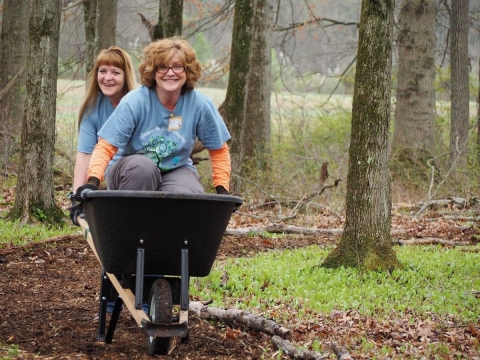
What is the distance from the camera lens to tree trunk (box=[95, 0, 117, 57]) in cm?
1190

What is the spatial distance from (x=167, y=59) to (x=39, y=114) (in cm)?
521

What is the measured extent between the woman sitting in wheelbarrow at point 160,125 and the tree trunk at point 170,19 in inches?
270

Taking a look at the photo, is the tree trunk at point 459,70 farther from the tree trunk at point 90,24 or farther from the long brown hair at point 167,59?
the long brown hair at point 167,59

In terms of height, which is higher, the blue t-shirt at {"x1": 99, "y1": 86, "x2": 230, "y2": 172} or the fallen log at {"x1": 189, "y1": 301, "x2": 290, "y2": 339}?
the blue t-shirt at {"x1": 99, "y1": 86, "x2": 230, "y2": 172}

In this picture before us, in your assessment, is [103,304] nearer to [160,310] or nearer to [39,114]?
[160,310]

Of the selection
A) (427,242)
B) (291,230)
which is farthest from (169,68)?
(291,230)

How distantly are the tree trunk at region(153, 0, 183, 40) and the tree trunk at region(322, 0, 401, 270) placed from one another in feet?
16.4

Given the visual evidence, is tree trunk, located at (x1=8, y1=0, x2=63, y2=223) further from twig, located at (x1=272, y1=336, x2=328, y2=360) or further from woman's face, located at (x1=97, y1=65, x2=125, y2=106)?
twig, located at (x1=272, y1=336, x2=328, y2=360)

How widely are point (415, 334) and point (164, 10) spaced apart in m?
7.64

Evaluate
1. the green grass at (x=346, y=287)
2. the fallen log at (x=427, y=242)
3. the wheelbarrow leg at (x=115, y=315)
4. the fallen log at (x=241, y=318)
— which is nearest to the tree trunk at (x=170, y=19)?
the fallen log at (x=427, y=242)

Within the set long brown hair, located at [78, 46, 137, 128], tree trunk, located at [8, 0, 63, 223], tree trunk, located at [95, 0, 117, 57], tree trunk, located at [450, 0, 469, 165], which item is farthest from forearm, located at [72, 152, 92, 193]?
tree trunk, located at [450, 0, 469, 165]

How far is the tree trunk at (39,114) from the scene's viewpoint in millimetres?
9305

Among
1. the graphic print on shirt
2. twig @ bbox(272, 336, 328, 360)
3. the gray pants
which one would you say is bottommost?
twig @ bbox(272, 336, 328, 360)

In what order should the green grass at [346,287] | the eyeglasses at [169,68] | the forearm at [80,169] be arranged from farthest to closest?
the green grass at [346,287] < the forearm at [80,169] < the eyeglasses at [169,68]
